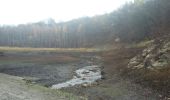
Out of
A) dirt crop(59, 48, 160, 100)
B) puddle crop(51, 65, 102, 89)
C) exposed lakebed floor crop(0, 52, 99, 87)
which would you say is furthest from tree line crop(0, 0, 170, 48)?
dirt crop(59, 48, 160, 100)

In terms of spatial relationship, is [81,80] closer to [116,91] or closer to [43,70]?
[116,91]

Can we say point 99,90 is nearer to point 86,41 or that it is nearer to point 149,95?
point 149,95

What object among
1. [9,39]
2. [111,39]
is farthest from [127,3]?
[9,39]

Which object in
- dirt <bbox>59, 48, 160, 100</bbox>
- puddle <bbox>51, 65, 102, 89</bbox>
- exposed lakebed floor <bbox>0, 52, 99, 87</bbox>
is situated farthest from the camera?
exposed lakebed floor <bbox>0, 52, 99, 87</bbox>

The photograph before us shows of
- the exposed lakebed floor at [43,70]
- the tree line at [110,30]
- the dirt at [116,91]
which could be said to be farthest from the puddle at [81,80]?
the tree line at [110,30]

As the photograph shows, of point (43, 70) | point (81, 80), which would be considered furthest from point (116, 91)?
point (43, 70)

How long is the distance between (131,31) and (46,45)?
7080cm

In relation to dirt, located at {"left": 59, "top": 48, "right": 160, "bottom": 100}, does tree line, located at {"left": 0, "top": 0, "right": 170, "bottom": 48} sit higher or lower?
higher

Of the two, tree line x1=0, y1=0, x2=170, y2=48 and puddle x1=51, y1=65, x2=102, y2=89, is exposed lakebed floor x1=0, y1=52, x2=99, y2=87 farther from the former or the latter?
tree line x1=0, y1=0, x2=170, y2=48

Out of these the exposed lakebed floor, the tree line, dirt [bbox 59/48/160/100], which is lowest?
the exposed lakebed floor

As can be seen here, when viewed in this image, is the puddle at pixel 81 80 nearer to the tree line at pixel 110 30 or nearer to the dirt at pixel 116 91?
the dirt at pixel 116 91

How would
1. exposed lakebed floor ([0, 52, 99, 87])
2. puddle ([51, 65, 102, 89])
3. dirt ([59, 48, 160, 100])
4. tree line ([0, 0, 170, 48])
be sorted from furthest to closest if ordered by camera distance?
tree line ([0, 0, 170, 48])
exposed lakebed floor ([0, 52, 99, 87])
puddle ([51, 65, 102, 89])
dirt ([59, 48, 160, 100])

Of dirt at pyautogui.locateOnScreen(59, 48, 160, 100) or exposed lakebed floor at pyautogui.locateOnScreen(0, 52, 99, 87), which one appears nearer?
→ dirt at pyautogui.locateOnScreen(59, 48, 160, 100)

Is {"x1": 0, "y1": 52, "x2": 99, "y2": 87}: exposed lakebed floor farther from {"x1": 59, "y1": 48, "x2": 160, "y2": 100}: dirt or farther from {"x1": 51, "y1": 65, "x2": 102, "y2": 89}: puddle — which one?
{"x1": 59, "y1": 48, "x2": 160, "y2": 100}: dirt
